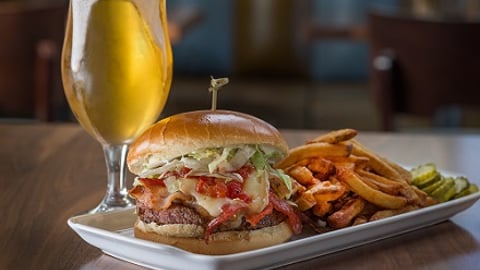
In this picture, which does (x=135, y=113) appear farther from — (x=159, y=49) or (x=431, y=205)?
(x=431, y=205)

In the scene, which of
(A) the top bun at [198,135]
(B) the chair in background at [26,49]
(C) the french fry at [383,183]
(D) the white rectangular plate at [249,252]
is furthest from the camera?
(B) the chair in background at [26,49]

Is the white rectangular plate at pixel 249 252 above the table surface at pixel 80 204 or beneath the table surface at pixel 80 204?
above

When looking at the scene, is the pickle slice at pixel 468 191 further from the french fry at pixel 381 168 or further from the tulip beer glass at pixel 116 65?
the tulip beer glass at pixel 116 65

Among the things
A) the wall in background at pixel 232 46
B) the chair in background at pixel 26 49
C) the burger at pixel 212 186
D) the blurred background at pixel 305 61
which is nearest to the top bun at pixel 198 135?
the burger at pixel 212 186

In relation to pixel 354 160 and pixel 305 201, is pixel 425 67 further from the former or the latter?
pixel 305 201

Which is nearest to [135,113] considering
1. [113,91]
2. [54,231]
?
[113,91]

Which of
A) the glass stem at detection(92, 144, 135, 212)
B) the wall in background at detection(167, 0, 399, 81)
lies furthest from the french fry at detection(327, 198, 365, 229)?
the wall in background at detection(167, 0, 399, 81)

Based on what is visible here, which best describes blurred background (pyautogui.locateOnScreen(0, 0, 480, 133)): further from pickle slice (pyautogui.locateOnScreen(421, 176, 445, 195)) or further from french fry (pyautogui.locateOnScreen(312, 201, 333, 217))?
→ french fry (pyautogui.locateOnScreen(312, 201, 333, 217))
